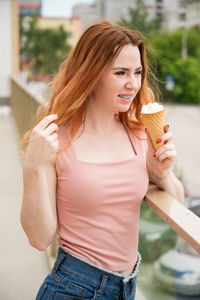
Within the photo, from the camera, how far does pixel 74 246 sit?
53.6 inches

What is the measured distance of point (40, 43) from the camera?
6197cm

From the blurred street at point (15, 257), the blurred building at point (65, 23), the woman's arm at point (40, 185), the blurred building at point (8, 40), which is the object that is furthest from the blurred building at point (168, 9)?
the woman's arm at point (40, 185)

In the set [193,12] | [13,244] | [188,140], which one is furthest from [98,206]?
[193,12]

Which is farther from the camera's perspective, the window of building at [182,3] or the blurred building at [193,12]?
the window of building at [182,3]

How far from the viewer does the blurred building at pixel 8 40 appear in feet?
39.4

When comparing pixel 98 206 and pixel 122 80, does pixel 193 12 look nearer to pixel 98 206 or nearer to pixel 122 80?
pixel 122 80

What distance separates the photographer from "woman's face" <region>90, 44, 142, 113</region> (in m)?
1.35

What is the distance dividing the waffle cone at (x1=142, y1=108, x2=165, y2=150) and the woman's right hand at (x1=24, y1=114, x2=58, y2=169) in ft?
1.04

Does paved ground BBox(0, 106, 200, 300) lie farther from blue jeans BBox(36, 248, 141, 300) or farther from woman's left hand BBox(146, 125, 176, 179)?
woman's left hand BBox(146, 125, 176, 179)

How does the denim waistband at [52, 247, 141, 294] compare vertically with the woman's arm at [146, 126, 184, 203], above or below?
below

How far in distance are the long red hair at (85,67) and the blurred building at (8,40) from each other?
35.4 ft

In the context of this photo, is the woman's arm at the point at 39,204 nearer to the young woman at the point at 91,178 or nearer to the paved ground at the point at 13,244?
the young woman at the point at 91,178

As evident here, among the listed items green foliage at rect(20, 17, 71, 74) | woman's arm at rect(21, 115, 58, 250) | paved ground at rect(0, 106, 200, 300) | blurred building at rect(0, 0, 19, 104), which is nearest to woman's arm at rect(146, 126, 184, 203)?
woman's arm at rect(21, 115, 58, 250)

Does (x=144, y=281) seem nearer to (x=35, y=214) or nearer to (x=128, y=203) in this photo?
(x=128, y=203)
